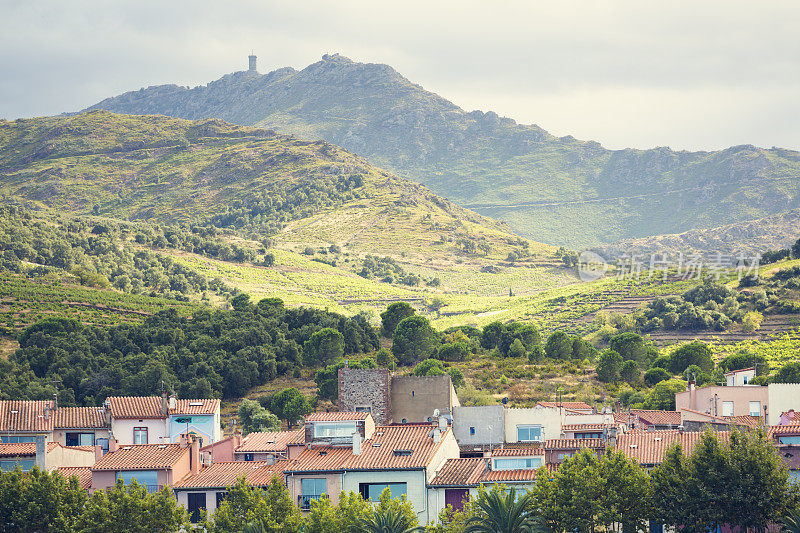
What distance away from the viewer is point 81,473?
62.0 meters

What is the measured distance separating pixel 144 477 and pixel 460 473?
15.5 m

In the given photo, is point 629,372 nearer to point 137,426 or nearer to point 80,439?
point 137,426

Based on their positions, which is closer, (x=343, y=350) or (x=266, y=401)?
(x=266, y=401)

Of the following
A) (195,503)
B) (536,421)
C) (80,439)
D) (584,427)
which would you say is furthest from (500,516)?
(80,439)

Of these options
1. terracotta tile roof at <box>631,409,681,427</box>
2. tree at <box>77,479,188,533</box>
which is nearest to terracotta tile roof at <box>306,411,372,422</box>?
tree at <box>77,479,188,533</box>

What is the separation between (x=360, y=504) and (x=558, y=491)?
27.8ft

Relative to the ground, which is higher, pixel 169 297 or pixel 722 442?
pixel 169 297

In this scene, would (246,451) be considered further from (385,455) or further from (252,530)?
(252,530)

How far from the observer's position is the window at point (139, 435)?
240ft

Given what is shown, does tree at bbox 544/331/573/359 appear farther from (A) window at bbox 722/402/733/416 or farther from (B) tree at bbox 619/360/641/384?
(A) window at bbox 722/402/733/416

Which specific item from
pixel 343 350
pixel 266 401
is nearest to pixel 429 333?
pixel 343 350

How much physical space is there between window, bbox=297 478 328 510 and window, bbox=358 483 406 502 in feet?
5.99

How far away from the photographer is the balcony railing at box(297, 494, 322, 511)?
57000mm

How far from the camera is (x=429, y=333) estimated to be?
12838 centimetres
